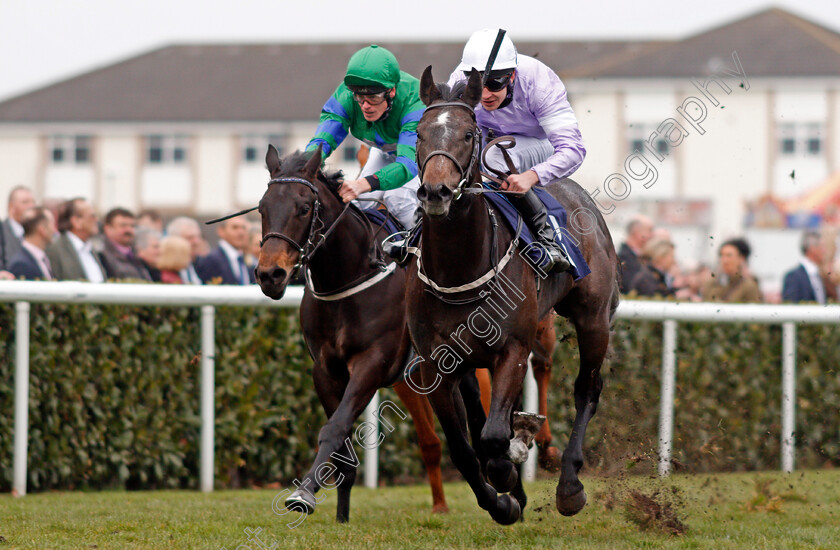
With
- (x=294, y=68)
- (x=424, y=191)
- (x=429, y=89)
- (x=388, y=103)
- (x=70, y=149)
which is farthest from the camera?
(x=294, y=68)

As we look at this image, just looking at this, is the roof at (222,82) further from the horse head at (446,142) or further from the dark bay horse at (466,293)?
the horse head at (446,142)

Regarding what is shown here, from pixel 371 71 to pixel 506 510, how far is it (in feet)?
7.06

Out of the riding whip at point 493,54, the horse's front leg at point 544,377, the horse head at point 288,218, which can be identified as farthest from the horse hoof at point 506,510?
the riding whip at point 493,54

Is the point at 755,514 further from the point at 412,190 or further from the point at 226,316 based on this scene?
the point at 226,316

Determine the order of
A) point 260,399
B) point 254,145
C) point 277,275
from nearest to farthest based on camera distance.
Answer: point 277,275, point 260,399, point 254,145

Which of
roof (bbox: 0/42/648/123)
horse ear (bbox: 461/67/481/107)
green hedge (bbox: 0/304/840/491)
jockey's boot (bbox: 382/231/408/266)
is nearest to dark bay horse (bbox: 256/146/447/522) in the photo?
jockey's boot (bbox: 382/231/408/266)

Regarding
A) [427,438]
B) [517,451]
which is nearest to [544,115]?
[517,451]

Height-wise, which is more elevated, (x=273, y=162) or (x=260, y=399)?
(x=273, y=162)

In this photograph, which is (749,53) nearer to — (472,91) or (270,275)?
(472,91)

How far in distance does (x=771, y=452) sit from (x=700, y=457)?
897 millimetres

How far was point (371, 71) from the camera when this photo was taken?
18.5 ft

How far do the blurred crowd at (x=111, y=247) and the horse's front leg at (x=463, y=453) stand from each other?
10.4 ft

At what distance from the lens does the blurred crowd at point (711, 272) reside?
31.0 feet

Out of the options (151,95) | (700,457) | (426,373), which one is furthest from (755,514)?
(151,95)
